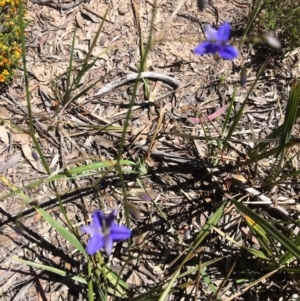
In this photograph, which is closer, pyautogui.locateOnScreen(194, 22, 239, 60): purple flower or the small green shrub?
pyautogui.locateOnScreen(194, 22, 239, 60): purple flower

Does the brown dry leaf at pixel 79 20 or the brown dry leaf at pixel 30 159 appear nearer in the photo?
the brown dry leaf at pixel 30 159

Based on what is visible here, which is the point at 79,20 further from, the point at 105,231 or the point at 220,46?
the point at 105,231

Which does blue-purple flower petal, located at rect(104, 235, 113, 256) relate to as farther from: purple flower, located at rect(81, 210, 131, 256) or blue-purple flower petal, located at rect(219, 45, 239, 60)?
blue-purple flower petal, located at rect(219, 45, 239, 60)

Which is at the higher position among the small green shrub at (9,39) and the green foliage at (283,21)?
the small green shrub at (9,39)

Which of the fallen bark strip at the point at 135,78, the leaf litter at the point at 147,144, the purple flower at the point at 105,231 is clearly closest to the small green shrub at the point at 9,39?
the leaf litter at the point at 147,144

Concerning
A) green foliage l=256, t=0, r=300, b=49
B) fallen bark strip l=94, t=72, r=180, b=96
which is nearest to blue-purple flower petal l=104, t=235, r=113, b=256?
fallen bark strip l=94, t=72, r=180, b=96

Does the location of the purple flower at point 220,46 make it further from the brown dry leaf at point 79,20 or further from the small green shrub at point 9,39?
the brown dry leaf at point 79,20
